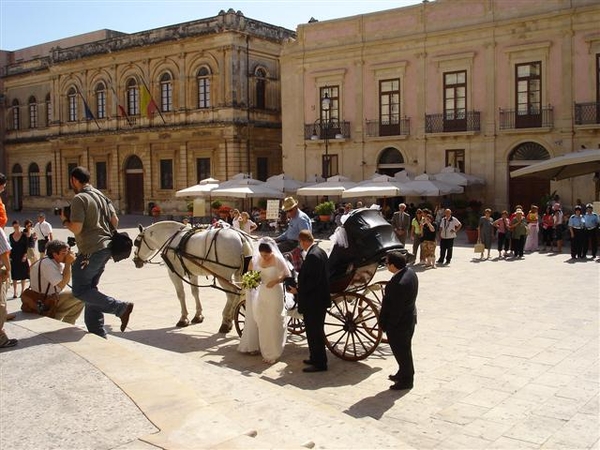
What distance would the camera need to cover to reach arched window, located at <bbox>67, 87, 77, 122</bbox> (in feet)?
149

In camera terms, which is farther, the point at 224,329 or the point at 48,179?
the point at 48,179

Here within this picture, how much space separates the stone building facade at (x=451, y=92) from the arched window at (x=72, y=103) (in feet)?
60.1

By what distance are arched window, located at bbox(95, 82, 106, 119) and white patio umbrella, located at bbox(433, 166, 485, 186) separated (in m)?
24.4

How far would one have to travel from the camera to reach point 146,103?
39.5 meters

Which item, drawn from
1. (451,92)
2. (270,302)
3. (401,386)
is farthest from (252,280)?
(451,92)

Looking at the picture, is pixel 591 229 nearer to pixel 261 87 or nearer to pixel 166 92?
pixel 261 87

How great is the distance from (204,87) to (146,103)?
12.3 feet

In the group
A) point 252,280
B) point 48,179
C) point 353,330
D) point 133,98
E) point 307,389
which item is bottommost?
point 307,389

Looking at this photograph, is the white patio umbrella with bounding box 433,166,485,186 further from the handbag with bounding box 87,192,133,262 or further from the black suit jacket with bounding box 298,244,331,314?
the handbag with bounding box 87,192,133,262

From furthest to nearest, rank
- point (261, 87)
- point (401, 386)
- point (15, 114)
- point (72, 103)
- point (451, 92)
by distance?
1. point (15, 114)
2. point (72, 103)
3. point (261, 87)
4. point (451, 92)
5. point (401, 386)

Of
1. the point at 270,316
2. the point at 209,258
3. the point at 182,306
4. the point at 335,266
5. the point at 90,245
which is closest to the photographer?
the point at 90,245

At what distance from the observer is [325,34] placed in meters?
32.4

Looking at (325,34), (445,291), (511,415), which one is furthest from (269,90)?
(511,415)

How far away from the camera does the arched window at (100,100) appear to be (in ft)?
142
